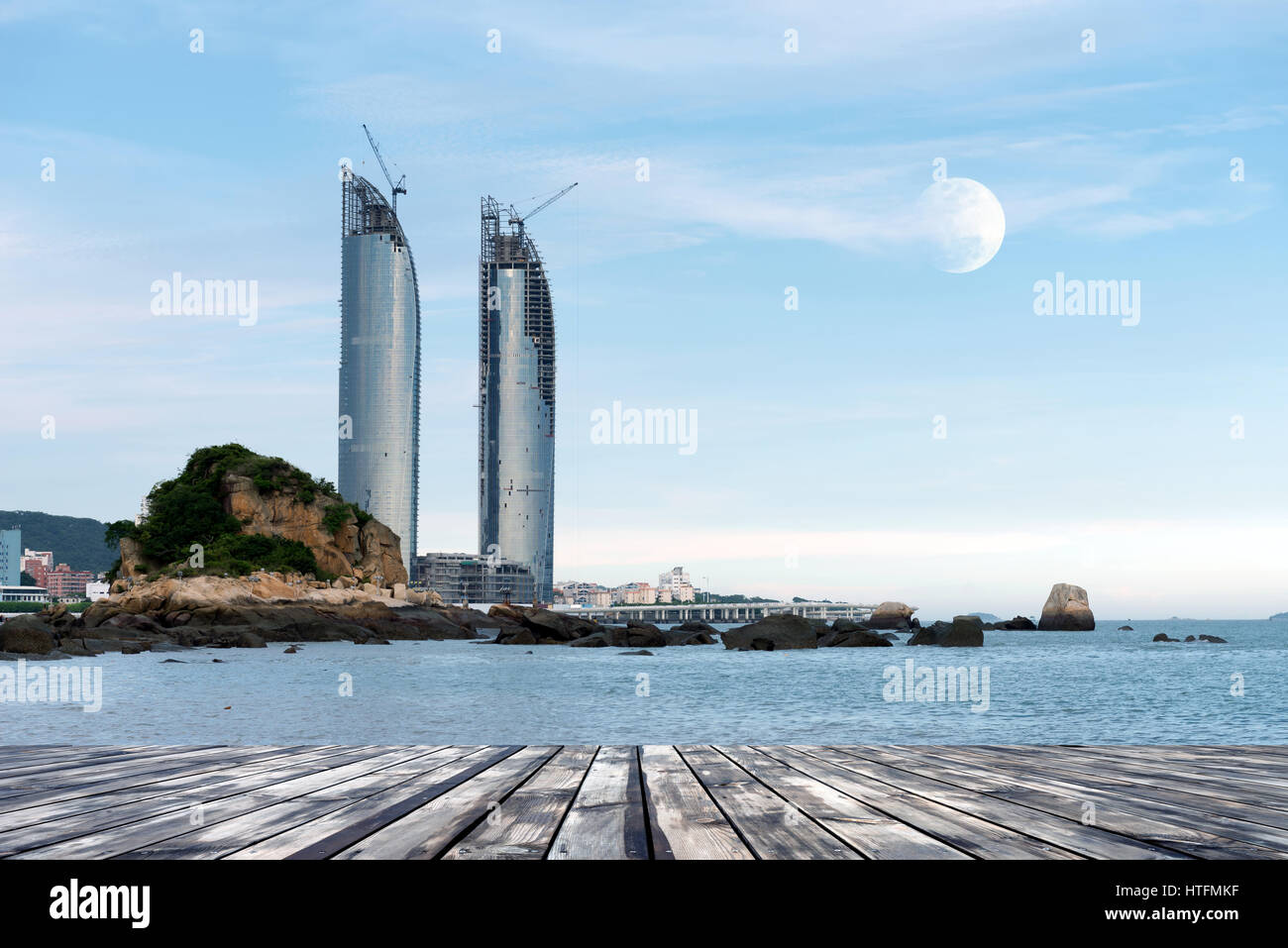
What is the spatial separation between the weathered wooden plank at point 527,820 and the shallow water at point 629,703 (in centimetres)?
2095

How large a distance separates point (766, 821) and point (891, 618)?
173 m

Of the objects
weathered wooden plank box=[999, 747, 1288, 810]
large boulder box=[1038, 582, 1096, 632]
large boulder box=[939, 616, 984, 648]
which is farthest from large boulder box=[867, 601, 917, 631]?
weathered wooden plank box=[999, 747, 1288, 810]

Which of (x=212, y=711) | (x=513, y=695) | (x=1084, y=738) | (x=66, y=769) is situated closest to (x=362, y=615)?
(x=513, y=695)

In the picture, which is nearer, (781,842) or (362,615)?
(781,842)

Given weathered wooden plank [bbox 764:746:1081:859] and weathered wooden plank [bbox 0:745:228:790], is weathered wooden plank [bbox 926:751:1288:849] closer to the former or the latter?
weathered wooden plank [bbox 764:746:1081:859]

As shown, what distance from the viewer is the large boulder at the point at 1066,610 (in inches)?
6280

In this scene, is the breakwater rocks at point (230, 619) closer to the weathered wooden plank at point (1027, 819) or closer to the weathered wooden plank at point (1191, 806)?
the weathered wooden plank at point (1027, 819)

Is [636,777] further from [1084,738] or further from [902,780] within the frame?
A: [1084,738]

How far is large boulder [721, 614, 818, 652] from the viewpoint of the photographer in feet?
292

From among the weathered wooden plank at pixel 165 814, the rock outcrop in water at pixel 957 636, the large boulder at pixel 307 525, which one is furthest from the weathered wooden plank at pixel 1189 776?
the large boulder at pixel 307 525

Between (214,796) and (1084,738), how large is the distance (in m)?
31.1

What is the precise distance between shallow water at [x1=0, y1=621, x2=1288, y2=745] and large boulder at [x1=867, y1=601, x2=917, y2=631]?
9203cm
